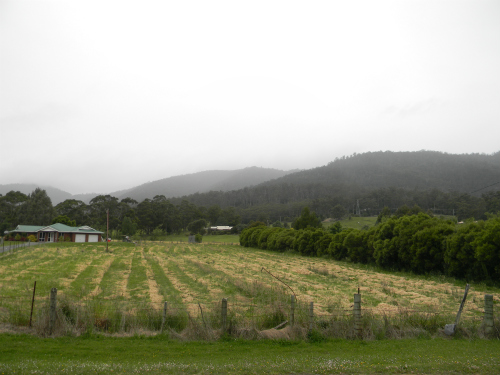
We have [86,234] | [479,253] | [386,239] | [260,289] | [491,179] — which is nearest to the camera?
[260,289]

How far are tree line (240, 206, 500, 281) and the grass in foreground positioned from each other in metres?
15.4

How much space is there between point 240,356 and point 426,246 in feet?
78.9

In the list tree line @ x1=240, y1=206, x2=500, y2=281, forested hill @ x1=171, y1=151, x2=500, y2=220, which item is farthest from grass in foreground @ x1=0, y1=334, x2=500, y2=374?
forested hill @ x1=171, y1=151, x2=500, y2=220

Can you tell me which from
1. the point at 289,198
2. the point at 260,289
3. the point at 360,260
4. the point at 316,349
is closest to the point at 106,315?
the point at 316,349

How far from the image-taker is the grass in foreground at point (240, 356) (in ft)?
23.0

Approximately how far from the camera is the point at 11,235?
2862 inches

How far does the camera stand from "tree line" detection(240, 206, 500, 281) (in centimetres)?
2203

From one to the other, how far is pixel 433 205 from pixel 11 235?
126 m

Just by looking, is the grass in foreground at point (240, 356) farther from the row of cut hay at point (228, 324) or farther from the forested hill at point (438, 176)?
the forested hill at point (438, 176)

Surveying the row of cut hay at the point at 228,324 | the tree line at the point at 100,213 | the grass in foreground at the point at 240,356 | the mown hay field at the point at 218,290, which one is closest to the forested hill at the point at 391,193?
the tree line at the point at 100,213

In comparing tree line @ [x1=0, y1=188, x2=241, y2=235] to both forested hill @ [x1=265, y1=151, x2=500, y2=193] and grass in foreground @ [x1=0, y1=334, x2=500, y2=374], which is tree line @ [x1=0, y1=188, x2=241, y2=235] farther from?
forested hill @ [x1=265, y1=151, x2=500, y2=193]

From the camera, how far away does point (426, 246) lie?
89.2ft

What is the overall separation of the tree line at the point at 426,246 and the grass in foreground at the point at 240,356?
50.5 ft

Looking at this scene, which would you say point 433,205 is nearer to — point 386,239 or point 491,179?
point 491,179
